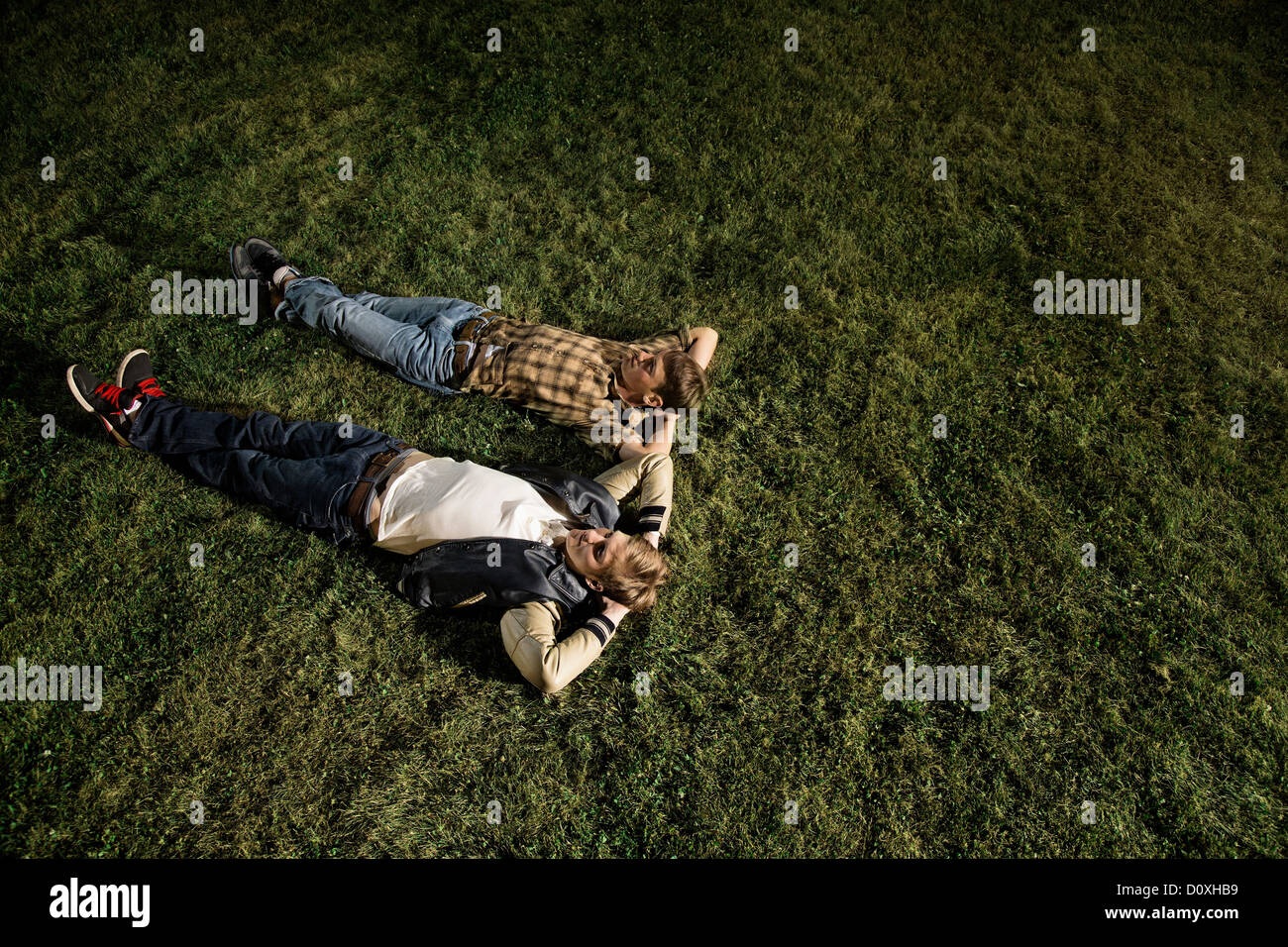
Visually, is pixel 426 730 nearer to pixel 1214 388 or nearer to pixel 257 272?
pixel 257 272

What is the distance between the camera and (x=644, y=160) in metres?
7.38

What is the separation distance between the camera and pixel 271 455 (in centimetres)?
528

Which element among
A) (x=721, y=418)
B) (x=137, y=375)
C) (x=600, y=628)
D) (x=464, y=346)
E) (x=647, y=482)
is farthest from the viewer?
(x=721, y=418)

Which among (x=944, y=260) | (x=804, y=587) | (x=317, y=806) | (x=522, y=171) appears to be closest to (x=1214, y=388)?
(x=944, y=260)

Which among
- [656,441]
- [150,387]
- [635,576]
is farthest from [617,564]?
[150,387]

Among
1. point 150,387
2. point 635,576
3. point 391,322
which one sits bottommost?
point 635,576

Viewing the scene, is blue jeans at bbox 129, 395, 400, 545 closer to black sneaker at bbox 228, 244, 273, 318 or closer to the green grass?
the green grass

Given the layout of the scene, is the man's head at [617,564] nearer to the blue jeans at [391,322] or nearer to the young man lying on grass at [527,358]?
the young man lying on grass at [527,358]

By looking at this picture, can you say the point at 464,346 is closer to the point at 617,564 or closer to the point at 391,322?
the point at 391,322

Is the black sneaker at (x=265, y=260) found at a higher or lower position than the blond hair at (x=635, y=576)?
higher

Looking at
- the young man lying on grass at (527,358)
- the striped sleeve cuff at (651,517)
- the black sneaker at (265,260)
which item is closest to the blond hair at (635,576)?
the striped sleeve cuff at (651,517)

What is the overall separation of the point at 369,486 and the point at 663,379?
214cm

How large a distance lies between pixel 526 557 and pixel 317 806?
1.94 m

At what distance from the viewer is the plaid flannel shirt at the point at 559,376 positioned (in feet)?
18.2
